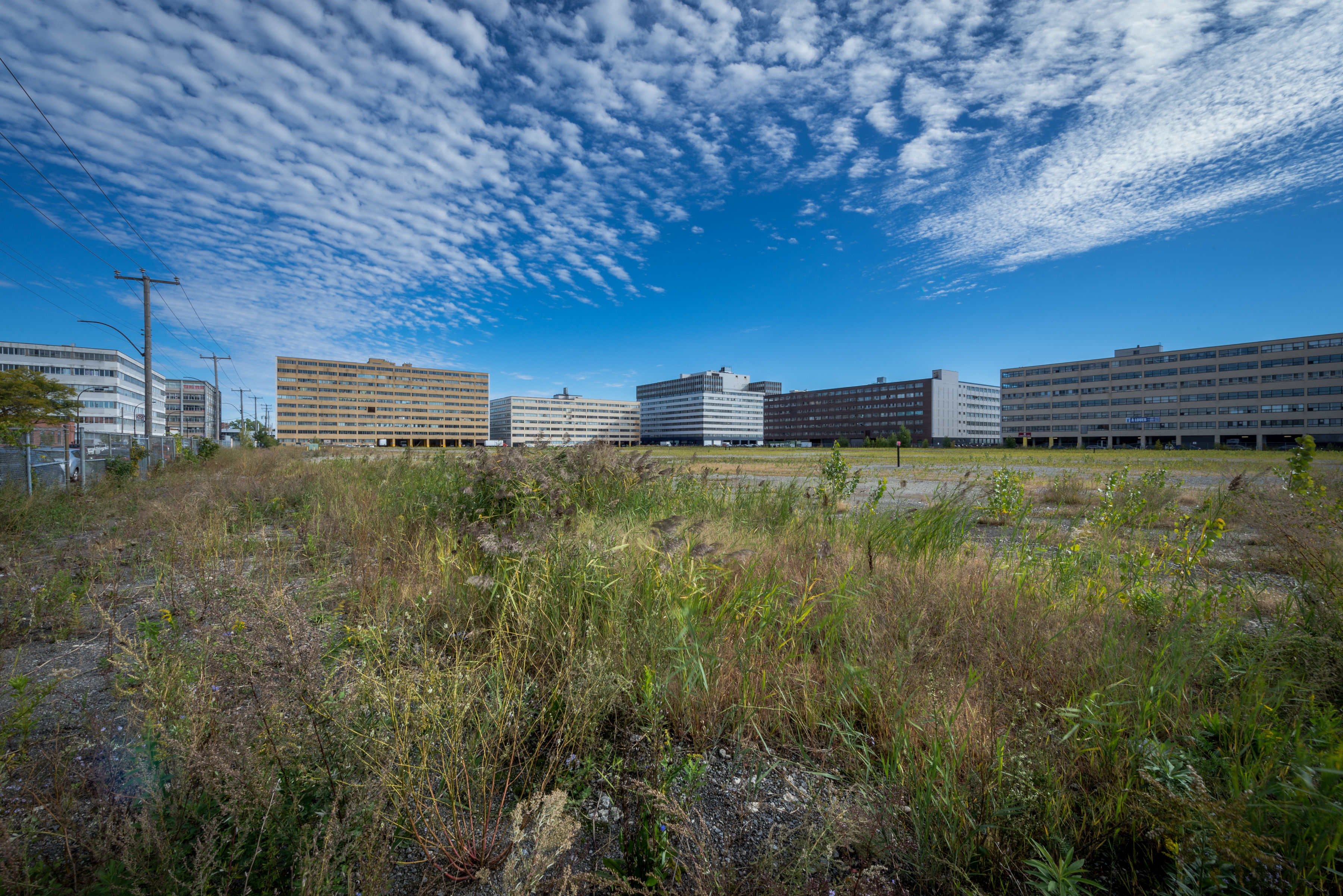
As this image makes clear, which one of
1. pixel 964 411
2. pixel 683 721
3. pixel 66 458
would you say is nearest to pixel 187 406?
pixel 66 458

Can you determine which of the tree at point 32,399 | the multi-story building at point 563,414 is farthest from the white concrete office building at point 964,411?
the tree at point 32,399

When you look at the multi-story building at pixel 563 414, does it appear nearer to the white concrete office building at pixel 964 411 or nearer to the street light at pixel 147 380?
the street light at pixel 147 380

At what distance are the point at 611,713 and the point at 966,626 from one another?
1.89 m

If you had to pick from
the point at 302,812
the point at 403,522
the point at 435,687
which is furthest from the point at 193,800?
the point at 403,522

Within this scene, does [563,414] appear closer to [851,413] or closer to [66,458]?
[66,458]

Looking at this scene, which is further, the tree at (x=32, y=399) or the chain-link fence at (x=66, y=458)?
the tree at (x=32, y=399)

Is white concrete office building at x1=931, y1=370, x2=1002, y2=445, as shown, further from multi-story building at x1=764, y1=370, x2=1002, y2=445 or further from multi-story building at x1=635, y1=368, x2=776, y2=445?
multi-story building at x1=635, y1=368, x2=776, y2=445

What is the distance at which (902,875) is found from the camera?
140 cm

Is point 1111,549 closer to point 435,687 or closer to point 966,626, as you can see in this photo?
point 966,626

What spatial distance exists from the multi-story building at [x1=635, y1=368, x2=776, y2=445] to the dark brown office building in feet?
19.6

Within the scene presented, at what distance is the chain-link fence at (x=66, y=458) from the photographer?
884 centimetres

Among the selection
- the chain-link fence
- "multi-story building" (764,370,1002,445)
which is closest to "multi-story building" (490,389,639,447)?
the chain-link fence

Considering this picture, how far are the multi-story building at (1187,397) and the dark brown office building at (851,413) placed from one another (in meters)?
25.2

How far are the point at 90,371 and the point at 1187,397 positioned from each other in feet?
584
